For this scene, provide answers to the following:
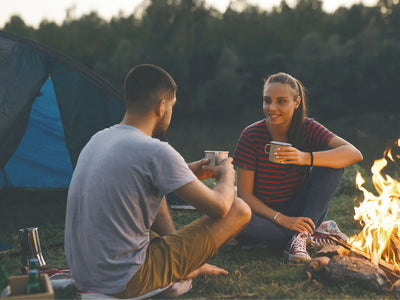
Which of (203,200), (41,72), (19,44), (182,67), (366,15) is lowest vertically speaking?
(203,200)

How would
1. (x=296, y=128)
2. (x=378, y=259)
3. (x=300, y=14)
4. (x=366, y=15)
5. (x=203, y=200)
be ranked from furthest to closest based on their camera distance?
(x=300, y=14)
(x=366, y=15)
(x=296, y=128)
(x=378, y=259)
(x=203, y=200)

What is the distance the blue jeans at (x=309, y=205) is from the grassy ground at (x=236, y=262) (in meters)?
0.17

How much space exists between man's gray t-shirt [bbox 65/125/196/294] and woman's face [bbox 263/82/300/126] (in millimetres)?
1425

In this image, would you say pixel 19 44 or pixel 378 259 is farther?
pixel 19 44

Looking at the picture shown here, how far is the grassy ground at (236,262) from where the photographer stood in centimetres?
271

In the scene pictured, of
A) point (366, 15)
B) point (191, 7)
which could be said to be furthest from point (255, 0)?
point (366, 15)

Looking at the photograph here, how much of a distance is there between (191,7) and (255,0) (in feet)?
35.1

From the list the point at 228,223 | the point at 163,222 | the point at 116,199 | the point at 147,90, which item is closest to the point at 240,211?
the point at 228,223

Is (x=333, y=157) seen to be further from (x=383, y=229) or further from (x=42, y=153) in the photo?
(x=42, y=153)

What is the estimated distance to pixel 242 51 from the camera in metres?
35.5

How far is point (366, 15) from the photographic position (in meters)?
38.9

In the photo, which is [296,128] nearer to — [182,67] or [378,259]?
[378,259]

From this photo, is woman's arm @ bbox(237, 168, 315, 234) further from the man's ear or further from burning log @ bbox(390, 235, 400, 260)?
the man's ear

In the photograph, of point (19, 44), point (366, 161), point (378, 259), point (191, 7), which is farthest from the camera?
point (191, 7)
